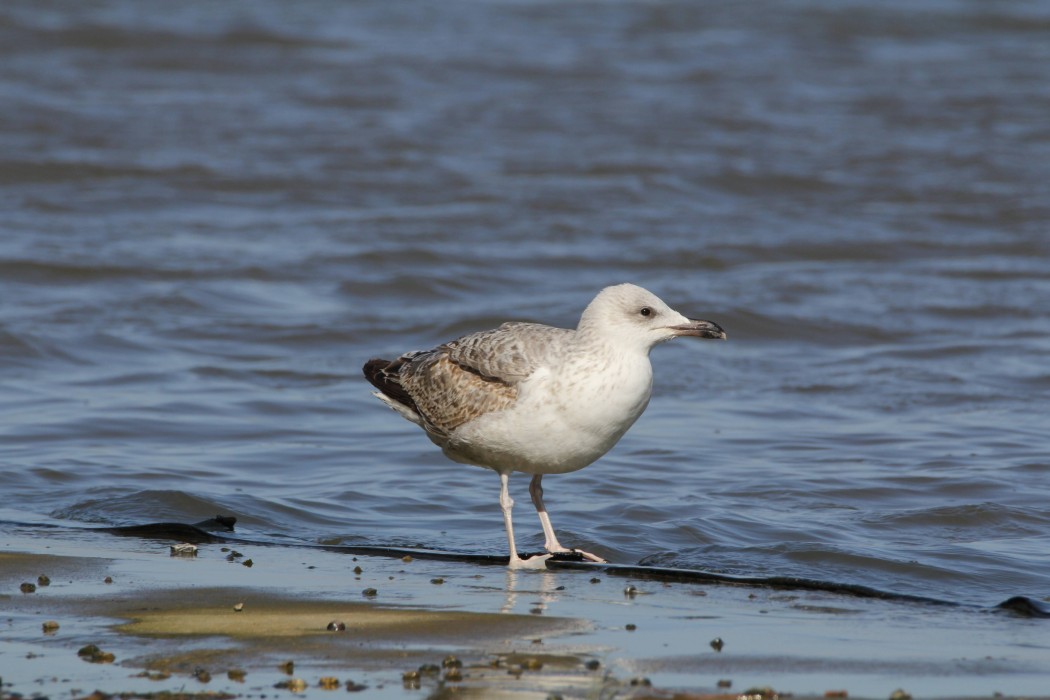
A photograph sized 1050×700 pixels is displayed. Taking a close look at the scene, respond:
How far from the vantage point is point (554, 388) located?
6.29 metres

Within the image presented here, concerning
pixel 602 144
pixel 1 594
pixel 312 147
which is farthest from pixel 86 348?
pixel 602 144

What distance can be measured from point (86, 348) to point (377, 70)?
43.2ft

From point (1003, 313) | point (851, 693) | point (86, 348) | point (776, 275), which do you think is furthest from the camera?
point (776, 275)

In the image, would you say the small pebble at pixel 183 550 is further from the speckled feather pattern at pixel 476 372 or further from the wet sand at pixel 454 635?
the speckled feather pattern at pixel 476 372

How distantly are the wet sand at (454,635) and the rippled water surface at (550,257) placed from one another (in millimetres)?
830

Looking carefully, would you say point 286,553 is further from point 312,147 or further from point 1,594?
point 312,147

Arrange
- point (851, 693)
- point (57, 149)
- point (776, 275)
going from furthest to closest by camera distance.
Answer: point (57, 149) < point (776, 275) < point (851, 693)

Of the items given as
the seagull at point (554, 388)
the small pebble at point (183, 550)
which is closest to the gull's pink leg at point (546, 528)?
the seagull at point (554, 388)

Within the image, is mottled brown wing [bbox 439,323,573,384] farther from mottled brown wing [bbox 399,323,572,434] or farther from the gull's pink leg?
the gull's pink leg

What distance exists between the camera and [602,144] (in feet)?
64.7

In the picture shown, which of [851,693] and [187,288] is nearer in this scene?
[851,693]

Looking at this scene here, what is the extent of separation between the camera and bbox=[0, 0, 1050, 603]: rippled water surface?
7609 millimetres

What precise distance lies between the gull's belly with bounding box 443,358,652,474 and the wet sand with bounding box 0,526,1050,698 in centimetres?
53

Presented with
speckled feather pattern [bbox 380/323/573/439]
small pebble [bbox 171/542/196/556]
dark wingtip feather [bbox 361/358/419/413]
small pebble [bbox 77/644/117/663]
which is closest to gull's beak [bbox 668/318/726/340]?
speckled feather pattern [bbox 380/323/573/439]
